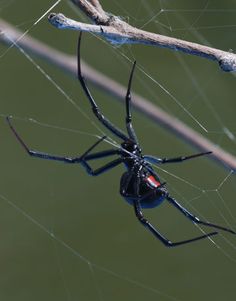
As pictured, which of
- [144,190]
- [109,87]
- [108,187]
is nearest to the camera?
[109,87]

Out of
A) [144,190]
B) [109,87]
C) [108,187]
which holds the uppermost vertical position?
[109,87]

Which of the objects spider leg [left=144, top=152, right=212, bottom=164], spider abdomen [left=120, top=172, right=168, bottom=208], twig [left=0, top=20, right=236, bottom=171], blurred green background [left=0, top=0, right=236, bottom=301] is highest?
twig [left=0, top=20, right=236, bottom=171]

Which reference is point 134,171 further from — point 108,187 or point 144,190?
point 108,187

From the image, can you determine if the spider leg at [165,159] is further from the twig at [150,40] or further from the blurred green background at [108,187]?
the blurred green background at [108,187]

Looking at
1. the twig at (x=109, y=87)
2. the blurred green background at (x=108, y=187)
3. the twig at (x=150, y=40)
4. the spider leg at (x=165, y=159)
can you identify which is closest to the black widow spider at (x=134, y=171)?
the spider leg at (x=165, y=159)

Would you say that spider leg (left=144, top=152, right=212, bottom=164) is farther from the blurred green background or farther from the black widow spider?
the blurred green background

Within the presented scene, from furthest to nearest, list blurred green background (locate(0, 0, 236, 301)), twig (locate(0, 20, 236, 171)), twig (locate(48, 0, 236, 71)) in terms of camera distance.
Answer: blurred green background (locate(0, 0, 236, 301)) < twig (locate(0, 20, 236, 171)) < twig (locate(48, 0, 236, 71))

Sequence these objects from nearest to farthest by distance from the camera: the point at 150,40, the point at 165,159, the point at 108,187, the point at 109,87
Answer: the point at 150,40, the point at 109,87, the point at 165,159, the point at 108,187

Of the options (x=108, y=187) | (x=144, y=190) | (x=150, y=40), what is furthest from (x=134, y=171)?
(x=108, y=187)

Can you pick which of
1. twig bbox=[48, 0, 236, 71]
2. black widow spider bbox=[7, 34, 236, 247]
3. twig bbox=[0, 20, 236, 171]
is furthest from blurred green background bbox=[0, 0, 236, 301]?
twig bbox=[48, 0, 236, 71]
